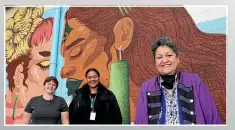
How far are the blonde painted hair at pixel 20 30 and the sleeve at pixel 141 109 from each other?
131 centimetres

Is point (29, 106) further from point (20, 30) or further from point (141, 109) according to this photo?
point (141, 109)

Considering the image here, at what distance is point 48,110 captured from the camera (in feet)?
13.5

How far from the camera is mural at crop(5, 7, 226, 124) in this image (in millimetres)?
4109

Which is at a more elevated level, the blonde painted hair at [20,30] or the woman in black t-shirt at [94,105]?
the blonde painted hair at [20,30]

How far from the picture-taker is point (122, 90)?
4113mm

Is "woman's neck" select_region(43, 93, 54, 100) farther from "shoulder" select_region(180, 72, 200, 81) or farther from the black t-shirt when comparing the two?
"shoulder" select_region(180, 72, 200, 81)

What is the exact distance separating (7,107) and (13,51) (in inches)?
23.9

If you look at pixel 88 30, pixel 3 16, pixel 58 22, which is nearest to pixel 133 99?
pixel 88 30

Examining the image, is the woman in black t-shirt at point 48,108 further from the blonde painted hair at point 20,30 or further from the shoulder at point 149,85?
the shoulder at point 149,85

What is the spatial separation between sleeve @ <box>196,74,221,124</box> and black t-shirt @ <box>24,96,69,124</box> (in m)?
1.43

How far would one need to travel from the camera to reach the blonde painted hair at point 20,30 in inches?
164

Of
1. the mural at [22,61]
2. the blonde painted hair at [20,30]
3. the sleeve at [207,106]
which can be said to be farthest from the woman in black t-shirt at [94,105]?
the sleeve at [207,106]

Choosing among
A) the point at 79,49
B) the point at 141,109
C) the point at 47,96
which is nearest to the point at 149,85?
the point at 141,109

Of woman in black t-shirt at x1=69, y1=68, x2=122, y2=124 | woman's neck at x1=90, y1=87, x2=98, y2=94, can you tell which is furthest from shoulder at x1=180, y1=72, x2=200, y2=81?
woman's neck at x1=90, y1=87, x2=98, y2=94
